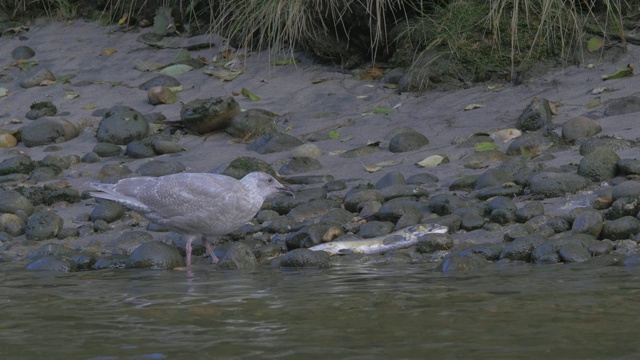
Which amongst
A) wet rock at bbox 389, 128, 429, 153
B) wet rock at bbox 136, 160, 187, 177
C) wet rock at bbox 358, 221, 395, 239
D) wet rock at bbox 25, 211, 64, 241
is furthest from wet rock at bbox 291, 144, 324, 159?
wet rock at bbox 25, 211, 64, 241

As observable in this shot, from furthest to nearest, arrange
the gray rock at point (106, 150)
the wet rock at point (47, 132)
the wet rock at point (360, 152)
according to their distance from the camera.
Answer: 1. the wet rock at point (47, 132)
2. the gray rock at point (106, 150)
3. the wet rock at point (360, 152)

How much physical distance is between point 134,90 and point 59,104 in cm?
85

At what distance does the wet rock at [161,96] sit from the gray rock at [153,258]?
15.0 ft

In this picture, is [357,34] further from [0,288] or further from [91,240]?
[0,288]

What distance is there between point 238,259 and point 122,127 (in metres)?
4.10

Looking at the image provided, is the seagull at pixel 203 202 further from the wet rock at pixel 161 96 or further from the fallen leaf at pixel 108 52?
the fallen leaf at pixel 108 52

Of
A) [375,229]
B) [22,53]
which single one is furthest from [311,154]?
[22,53]

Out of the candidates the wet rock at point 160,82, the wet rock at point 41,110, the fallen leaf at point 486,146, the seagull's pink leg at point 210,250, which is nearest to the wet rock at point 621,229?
the fallen leaf at point 486,146

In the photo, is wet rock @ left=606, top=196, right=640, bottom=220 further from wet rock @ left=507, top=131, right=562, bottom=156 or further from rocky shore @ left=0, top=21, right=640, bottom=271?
wet rock @ left=507, top=131, right=562, bottom=156

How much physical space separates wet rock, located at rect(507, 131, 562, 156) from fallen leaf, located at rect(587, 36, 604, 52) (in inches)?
69.4

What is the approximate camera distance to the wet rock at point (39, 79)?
1170 centimetres

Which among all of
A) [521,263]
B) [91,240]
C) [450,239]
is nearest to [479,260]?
[521,263]

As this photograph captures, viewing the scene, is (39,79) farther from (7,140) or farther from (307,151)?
(307,151)

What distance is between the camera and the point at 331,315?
419 cm
